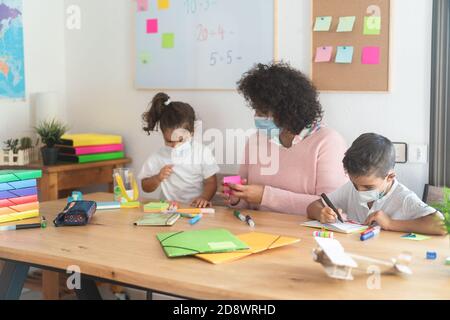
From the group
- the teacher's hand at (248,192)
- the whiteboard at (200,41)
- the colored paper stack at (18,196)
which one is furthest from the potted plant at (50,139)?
the teacher's hand at (248,192)

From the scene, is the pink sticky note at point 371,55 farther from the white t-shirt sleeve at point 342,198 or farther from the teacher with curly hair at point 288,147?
the white t-shirt sleeve at point 342,198

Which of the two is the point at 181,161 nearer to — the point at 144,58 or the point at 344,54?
the point at 144,58

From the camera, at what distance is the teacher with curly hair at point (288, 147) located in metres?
2.52

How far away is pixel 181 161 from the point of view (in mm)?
3037

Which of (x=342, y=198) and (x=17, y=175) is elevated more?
(x=17, y=175)

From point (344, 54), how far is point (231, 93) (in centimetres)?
66

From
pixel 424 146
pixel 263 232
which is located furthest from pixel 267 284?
pixel 424 146

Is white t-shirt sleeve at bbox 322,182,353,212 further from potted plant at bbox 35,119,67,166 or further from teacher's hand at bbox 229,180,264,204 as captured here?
potted plant at bbox 35,119,67,166

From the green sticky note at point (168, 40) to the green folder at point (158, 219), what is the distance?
1.37m

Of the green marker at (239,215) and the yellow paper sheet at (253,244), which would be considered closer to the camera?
the yellow paper sheet at (253,244)

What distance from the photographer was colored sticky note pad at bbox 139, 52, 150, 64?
3.49 m

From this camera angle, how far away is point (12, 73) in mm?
3471

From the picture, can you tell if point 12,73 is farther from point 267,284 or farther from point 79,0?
point 267,284

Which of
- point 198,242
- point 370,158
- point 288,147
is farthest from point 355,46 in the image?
point 198,242
